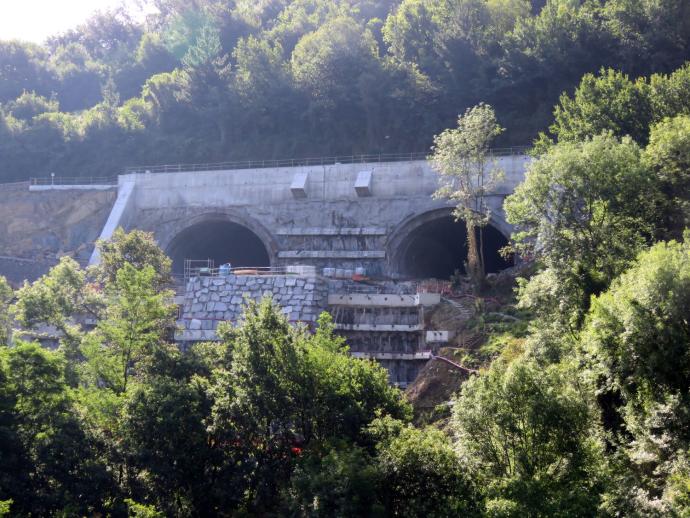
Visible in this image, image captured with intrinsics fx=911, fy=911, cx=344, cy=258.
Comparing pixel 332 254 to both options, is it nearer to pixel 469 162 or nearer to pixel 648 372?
pixel 469 162

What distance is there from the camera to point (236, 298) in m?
36.5

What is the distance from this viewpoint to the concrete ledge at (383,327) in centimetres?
3431

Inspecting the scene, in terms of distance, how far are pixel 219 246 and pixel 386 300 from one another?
17.0 meters

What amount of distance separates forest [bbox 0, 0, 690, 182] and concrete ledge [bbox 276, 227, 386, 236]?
8.91 m

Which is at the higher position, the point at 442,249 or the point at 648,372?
the point at 442,249

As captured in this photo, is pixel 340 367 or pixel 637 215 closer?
pixel 340 367

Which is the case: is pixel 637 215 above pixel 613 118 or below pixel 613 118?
below

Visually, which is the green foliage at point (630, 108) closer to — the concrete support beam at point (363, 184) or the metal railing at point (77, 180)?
the concrete support beam at point (363, 184)

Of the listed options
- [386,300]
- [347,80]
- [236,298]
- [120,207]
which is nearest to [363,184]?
[386,300]

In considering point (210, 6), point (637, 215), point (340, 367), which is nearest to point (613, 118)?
point (637, 215)

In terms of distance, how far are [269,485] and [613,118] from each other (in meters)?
20.1

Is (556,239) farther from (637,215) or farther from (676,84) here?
(676,84)

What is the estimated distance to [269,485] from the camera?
22891 millimetres

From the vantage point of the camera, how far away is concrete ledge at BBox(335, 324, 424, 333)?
113ft
